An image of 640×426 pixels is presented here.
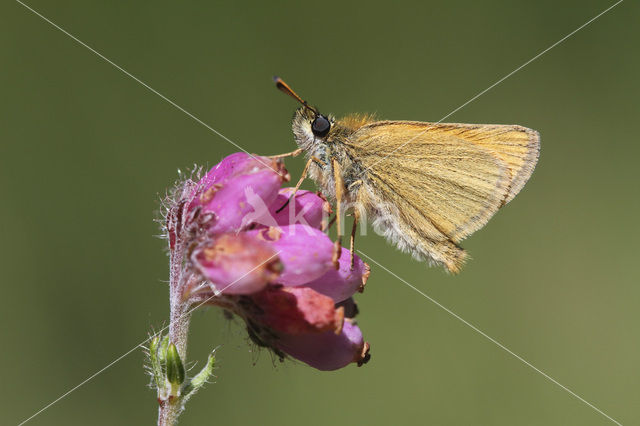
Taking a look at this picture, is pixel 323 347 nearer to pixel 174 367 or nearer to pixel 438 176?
pixel 174 367

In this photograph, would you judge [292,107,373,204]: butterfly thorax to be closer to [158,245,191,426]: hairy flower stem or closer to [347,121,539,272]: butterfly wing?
[347,121,539,272]: butterfly wing

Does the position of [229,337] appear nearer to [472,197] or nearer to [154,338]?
[154,338]

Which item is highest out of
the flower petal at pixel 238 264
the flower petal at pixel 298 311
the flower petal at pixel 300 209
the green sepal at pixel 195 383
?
the flower petal at pixel 300 209

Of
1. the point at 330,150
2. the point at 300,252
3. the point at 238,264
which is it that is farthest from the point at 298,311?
the point at 330,150

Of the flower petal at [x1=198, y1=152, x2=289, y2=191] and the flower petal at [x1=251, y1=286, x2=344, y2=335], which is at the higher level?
the flower petal at [x1=198, y1=152, x2=289, y2=191]

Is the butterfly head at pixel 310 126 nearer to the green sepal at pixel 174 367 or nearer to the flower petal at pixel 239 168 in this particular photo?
the flower petal at pixel 239 168

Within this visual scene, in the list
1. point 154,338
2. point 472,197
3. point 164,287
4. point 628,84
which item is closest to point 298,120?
point 472,197

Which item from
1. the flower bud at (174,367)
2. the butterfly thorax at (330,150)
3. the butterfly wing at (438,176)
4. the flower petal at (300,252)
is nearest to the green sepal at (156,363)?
the flower bud at (174,367)

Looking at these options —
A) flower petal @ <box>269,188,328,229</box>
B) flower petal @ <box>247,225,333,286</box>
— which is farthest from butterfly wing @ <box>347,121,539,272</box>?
flower petal @ <box>247,225,333,286</box>
